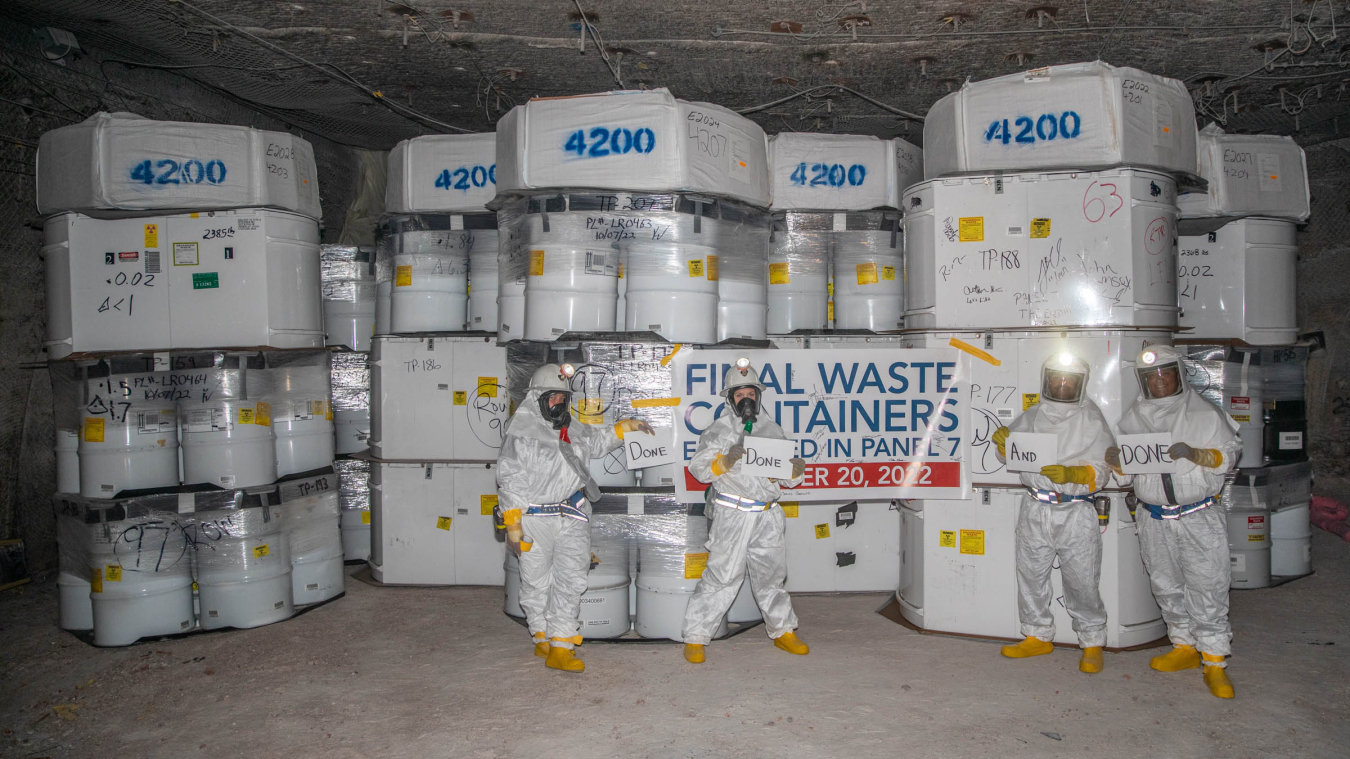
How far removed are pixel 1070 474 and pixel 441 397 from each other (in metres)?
4.32

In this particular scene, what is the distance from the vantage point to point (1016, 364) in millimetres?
4918

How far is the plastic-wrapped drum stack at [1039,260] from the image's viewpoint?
4.64 meters

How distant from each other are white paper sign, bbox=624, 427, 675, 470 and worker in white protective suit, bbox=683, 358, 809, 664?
25cm

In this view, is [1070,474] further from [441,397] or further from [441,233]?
[441,233]

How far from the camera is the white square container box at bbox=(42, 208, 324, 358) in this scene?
530 centimetres

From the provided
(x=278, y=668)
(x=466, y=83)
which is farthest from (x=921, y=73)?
(x=278, y=668)

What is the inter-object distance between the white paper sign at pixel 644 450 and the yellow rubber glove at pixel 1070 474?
2140 mm

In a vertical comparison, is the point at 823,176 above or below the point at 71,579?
above

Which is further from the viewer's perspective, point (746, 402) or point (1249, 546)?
point (1249, 546)

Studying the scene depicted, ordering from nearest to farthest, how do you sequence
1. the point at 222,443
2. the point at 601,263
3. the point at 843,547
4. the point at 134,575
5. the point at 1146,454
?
the point at 1146,454, the point at 601,263, the point at 134,575, the point at 222,443, the point at 843,547

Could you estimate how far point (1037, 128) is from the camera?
469 cm

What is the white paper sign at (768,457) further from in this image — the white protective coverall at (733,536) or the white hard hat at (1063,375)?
the white hard hat at (1063,375)

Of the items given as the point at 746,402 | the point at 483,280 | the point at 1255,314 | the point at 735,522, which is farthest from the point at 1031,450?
the point at 483,280

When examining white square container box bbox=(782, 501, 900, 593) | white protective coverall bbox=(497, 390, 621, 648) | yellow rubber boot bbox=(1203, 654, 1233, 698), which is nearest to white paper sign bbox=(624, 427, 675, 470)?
white protective coverall bbox=(497, 390, 621, 648)
